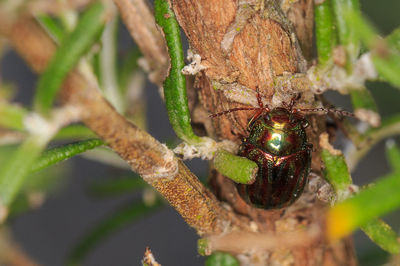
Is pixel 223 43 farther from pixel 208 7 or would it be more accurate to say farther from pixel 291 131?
pixel 291 131

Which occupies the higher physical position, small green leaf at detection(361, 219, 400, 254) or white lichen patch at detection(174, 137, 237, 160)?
white lichen patch at detection(174, 137, 237, 160)

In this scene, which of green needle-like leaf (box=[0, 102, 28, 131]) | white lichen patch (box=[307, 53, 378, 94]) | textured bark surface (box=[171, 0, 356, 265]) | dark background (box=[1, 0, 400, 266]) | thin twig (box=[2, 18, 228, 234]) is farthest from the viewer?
dark background (box=[1, 0, 400, 266])

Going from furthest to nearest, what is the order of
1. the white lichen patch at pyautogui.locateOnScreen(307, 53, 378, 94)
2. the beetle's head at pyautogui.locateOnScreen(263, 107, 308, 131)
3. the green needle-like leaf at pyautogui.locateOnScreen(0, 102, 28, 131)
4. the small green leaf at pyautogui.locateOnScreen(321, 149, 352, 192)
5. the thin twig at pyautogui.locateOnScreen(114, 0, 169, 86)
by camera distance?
the beetle's head at pyautogui.locateOnScreen(263, 107, 308, 131) < the thin twig at pyautogui.locateOnScreen(114, 0, 169, 86) < the small green leaf at pyautogui.locateOnScreen(321, 149, 352, 192) < the white lichen patch at pyautogui.locateOnScreen(307, 53, 378, 94) < the green needle-like leaf at pyautogui.locateOnScreen(0, 102, 28, 131)

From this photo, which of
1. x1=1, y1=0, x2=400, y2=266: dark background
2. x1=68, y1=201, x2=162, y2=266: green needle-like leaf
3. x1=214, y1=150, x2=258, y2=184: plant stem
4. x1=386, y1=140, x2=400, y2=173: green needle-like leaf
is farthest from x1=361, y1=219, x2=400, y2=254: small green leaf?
x1=1, y1=0, x2=400, y2=266: dark background

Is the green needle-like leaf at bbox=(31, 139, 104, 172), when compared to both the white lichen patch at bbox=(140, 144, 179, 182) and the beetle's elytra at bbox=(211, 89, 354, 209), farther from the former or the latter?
the beetle's elytra at bbox=(211, 89, 354, 209)

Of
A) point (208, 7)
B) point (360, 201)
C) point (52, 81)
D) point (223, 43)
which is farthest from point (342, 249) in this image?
point (52, 81)

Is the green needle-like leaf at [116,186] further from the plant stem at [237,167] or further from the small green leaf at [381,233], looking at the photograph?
the small green leaf at [381,233]

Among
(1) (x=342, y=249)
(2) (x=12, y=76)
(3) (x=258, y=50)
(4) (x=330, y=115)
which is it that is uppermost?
(3) (x=258, y=50)
